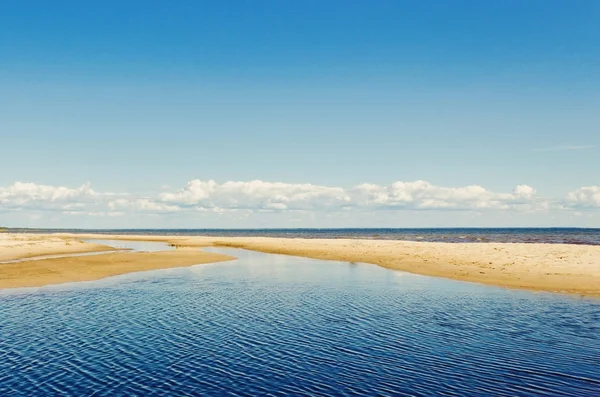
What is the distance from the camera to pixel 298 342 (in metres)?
22.3

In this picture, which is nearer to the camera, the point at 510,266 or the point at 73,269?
the point at 510,266

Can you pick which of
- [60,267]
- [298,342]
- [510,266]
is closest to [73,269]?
[60,267]

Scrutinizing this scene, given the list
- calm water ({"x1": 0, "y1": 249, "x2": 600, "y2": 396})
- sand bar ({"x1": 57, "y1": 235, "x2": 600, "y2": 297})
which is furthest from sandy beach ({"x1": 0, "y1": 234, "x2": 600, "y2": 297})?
calm water ({"x1": 0, "y1": 249, "x2": 600, "y2": 396})

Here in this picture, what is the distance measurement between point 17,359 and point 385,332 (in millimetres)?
17113

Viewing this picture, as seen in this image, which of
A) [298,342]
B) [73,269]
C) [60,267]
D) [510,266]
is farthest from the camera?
[60,267]

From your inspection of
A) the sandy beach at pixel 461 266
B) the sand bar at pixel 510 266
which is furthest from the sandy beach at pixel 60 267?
the sand bar at pixel 510 266

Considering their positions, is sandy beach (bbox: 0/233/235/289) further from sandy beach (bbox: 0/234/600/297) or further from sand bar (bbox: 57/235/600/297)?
sand bar (bbox: 57/235/600/297)

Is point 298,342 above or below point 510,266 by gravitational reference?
below

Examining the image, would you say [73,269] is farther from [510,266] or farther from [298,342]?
[510,266]

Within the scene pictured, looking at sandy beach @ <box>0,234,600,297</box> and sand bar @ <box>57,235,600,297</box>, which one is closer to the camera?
sand bar @ <box>57,235,600,297</box>

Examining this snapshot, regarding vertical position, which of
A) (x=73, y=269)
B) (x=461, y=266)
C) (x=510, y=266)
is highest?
(x=510, y=266)

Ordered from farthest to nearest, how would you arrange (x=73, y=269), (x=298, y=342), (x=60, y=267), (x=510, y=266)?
1. (x=60, y=267)
2. (x=73, y=269)
3. (x=510, y=266)
4. (x=298, y=342)

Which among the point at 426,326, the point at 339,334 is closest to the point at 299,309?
the point at 339,334

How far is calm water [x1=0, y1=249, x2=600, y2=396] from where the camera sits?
16797 mm
